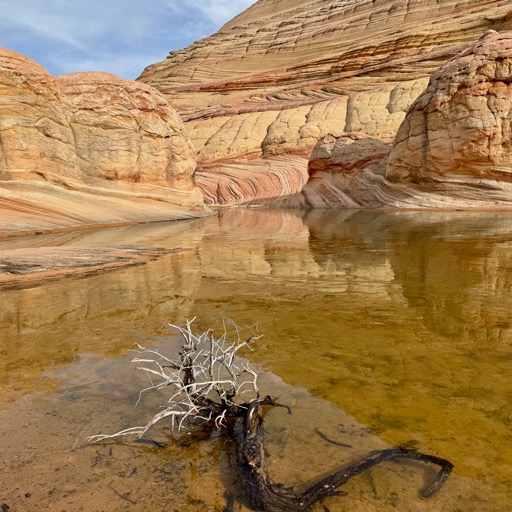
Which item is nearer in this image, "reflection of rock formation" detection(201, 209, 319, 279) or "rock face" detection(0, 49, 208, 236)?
"reflection of rock formation" detection(201, 209, 319, 279)

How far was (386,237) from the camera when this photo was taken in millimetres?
8867

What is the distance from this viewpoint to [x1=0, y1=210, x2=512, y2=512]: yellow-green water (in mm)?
1630

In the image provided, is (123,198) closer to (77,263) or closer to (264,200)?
(77,263)

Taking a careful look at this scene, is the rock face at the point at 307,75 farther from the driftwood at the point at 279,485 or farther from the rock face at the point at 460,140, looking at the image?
the driftwood at the point at 279,485

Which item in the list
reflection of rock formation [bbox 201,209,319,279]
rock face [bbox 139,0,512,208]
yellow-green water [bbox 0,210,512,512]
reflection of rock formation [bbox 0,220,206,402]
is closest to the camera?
yellow-green water [bbox 0,210,512,512]

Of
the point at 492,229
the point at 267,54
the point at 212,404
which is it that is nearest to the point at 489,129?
the point at 492,229

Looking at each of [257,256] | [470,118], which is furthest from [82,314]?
[470,118]

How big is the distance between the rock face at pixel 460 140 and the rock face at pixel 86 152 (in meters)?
8.83

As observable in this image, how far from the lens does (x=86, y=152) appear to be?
1470 cm

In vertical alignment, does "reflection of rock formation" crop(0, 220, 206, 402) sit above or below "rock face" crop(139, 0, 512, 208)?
below

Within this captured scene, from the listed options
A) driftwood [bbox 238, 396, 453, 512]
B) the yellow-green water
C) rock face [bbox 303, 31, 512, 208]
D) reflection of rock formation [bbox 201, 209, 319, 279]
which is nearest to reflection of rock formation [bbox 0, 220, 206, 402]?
the yellow-green water

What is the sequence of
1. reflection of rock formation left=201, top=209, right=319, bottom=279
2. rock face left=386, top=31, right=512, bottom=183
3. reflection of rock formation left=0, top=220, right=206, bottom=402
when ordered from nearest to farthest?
reflection of rock formation left=0, top=220, right=206, bottom=402, reflection of rock formation left=201, top=209, right=319, bottom=279, rock face left=386, top=31, right=512, bottom=183

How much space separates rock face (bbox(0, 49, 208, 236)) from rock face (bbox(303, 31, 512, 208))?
29.0ft

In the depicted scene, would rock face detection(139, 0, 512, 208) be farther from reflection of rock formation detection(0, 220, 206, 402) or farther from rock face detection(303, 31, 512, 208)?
reflection of rock formation detection(0, 220, 206, 402)
